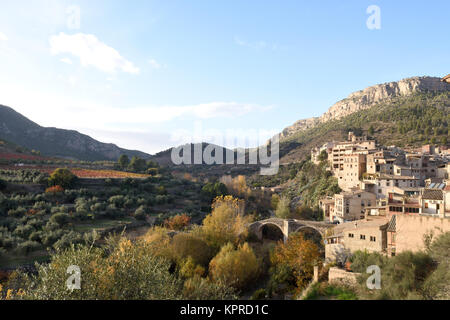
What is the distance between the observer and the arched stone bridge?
2451cm

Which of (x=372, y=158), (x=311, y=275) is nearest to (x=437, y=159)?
(x=372, y=158)

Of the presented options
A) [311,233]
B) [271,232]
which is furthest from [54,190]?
[311,233]

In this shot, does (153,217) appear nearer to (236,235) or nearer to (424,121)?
(236,235)

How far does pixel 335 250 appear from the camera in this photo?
63.2 ft

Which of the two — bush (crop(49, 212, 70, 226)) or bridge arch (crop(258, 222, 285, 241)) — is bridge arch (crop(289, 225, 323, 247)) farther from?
bush (crop(49, 212, 70, 226))

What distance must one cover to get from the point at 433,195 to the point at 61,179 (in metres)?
35.4

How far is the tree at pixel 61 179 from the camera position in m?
29.6

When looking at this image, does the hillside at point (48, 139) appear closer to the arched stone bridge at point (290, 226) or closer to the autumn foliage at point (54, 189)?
the autumn foliage at point (54, 189)

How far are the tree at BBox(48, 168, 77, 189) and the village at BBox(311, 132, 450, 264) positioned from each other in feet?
91.9

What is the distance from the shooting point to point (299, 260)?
18.5 m

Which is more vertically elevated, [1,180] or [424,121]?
[424,121]

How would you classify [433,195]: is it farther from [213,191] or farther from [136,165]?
[136,165]
